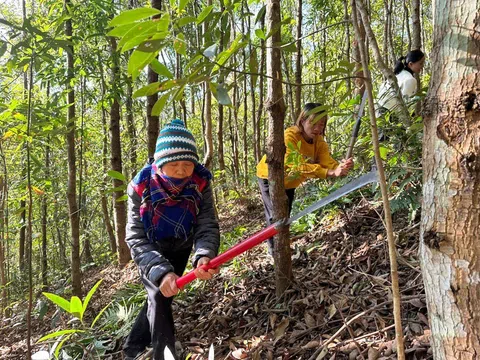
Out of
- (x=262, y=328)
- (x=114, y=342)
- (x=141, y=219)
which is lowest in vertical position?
(x=114, y=342)

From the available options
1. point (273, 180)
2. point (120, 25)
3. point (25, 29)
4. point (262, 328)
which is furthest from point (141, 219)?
point (120, 25)

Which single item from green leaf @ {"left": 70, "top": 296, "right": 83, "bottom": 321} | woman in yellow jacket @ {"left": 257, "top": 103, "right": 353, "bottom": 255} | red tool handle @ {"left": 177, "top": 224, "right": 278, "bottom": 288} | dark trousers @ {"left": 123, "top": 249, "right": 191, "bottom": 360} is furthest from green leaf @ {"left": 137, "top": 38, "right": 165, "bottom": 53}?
woman in yellow jacket @ {"left": 257, "top": 103, "right": 353, "bottom": 255}

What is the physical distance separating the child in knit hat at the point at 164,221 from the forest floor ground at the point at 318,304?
1.10 ft

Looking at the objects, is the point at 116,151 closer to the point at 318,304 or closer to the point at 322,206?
the point at 318,304

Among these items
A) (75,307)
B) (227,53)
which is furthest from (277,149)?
(75,307)

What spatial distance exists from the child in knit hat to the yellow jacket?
2.44ft

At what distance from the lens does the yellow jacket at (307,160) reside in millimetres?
3010

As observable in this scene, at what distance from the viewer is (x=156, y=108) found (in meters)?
1.08

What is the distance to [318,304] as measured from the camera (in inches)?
93.1

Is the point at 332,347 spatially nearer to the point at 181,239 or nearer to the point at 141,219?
the point at 181,239

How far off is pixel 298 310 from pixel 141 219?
3.98 feet

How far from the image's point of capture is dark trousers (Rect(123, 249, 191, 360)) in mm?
2320

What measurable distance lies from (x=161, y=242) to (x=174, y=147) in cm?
70

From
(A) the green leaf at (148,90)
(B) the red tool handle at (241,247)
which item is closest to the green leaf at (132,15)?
(A) the green leaf at (148,90)
